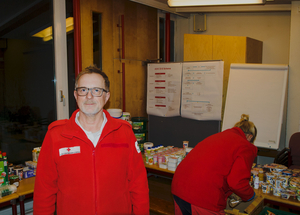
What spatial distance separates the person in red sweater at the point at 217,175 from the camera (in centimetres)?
187

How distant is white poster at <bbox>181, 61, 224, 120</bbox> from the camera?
14.0 ft

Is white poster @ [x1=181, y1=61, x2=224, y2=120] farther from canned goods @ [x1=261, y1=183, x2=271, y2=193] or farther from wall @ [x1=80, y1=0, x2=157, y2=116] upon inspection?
canned goods @ [x1=261, y1=183, x2=271, y2=193]

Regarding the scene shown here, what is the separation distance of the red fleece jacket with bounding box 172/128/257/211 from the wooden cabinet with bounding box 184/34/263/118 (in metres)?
2.71

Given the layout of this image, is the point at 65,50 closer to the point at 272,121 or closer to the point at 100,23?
the point at 100,23

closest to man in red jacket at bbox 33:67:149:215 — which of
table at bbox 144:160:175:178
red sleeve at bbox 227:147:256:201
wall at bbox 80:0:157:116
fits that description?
red sleeve at bbox 227:147:256:201

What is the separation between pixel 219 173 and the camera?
1.91 m

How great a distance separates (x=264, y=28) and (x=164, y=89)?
2.31 meters

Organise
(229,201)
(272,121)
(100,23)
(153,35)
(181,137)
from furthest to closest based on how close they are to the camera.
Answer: (153,35)
(181,137)
(100,23)
(272,121)
(229,201)

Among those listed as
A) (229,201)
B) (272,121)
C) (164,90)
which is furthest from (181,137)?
(229,201)

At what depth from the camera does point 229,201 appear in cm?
214

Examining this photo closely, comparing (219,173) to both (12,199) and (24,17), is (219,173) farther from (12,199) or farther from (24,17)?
(24,17)

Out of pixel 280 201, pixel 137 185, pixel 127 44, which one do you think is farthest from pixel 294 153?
pixel 127 44

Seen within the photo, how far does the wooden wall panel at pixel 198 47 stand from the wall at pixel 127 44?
0.83 m

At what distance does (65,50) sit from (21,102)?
986mm
